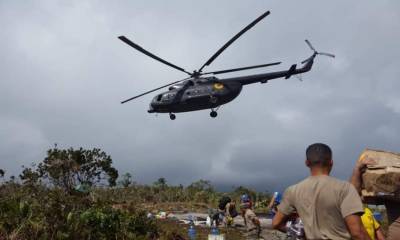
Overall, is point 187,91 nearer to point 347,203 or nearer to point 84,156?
point 84,156

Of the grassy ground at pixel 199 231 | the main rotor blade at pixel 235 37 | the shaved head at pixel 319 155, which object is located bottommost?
the grassy ground at pixel 199 231

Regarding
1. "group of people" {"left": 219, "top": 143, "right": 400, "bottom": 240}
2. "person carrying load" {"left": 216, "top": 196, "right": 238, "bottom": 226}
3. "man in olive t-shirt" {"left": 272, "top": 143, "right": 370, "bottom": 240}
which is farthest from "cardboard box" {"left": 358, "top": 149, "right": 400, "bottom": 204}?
"person carrying load" {"left": 216, "top": 196, "right": 238, "bottom": 226}

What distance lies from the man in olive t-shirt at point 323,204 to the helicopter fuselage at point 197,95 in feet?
67.9

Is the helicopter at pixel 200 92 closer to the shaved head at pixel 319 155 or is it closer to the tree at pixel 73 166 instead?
the tree at pixel 73 166

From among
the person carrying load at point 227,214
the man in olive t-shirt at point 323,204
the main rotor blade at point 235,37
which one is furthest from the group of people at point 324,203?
the main rotor blade at point 235,37

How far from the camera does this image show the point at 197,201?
26.7 m

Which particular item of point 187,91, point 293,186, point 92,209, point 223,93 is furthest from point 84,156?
point 293,186

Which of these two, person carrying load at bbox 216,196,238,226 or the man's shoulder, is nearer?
the man's shoulder

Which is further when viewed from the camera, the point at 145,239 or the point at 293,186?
the point at 145,239

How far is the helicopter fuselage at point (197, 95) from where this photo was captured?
971 inches

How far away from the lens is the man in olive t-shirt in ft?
11.7

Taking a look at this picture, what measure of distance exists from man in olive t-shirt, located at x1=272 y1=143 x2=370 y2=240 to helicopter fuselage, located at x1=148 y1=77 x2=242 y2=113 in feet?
67.9

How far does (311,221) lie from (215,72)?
68.4 feet

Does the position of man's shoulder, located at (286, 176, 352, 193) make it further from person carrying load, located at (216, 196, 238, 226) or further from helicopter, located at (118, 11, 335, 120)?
helicopter, located at (118, 11, 335, 120)
